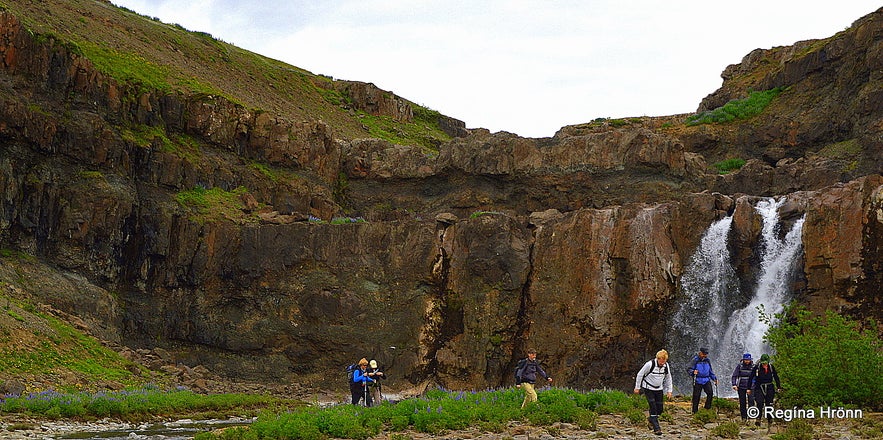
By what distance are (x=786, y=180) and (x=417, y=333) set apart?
25.2 metres

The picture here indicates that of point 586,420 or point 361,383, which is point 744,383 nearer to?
point 586,420

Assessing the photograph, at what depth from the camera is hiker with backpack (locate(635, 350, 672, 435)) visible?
18719 mm

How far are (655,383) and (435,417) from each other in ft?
18.1

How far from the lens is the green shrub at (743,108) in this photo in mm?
68812

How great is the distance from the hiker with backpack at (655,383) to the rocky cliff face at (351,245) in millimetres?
22306

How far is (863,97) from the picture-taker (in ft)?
181

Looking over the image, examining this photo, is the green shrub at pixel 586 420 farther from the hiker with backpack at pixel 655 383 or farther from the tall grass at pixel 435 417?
the hiker with backpack at pixel 655 383

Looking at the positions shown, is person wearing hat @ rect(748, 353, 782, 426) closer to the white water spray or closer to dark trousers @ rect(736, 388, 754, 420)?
dark trousers @ rect(736, 388, 754, 420)

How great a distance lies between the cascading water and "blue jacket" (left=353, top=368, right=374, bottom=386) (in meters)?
19.4

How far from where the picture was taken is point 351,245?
1849 inches

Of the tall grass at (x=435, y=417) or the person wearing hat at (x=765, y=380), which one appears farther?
the person wearing hat at (x=765, y=380)

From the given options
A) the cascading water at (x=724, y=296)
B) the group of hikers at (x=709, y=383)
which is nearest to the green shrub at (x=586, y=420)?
the group of hikers at (x=709, y=383)

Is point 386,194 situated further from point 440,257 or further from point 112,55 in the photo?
point 112,55

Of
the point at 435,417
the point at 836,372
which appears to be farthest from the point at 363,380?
the point at 836,372
